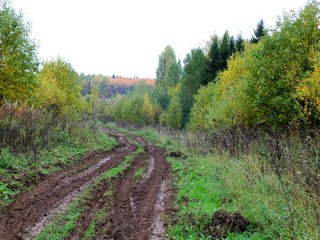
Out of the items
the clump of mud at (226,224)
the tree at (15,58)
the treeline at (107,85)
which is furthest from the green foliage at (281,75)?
the treeline at (107,85)

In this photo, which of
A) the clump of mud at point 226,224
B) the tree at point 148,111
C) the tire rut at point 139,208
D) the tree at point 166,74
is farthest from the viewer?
the tree at point 166,74

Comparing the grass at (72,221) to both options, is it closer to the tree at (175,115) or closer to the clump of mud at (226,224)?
the clump of mud at (226,224)

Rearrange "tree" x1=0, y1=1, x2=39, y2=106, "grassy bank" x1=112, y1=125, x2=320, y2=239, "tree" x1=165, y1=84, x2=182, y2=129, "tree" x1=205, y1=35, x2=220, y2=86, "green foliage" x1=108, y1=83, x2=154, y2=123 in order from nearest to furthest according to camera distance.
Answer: "grassy bank" x1=112, y1=125, x2=320, y2=239 → "tree" x1=0, y1=1, x2=39, y2=106 → "tree" x1=205, y1=35, x2=220, y2=86 → "tree" x1=165, y1=84, x2=182, y2=129 → "green foliage" x1=108, y1=83, x2=154, y2=123

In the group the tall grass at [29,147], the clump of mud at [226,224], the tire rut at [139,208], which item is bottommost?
the tire rut at [139,208]

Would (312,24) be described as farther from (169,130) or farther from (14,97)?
(169,130)

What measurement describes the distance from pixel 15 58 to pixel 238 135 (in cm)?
1308

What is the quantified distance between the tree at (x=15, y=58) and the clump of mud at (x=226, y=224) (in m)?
13.8

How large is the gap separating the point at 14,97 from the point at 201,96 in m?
18.2

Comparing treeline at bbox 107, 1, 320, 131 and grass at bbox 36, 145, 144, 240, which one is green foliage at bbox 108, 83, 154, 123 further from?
grass at bbox 36, 145, 144, 240

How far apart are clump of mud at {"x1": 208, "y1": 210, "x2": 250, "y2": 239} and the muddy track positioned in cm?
114

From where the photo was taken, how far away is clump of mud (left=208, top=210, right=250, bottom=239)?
6.05 metres

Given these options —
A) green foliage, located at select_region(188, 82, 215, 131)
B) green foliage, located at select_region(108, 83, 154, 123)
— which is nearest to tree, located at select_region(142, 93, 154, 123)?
green foliage, located at select_region(108, 83, 154, 123)

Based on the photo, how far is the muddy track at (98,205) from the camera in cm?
646

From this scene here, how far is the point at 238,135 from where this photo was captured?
14.1m
